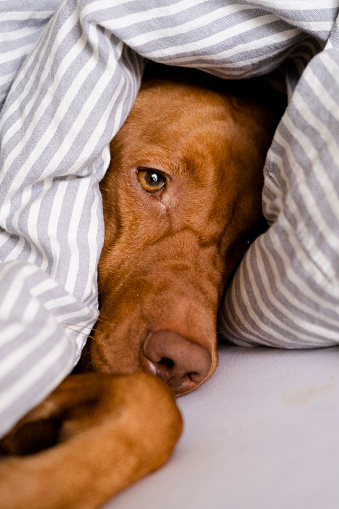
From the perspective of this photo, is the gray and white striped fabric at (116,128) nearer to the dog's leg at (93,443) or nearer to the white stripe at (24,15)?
the white stripe at (24,15)

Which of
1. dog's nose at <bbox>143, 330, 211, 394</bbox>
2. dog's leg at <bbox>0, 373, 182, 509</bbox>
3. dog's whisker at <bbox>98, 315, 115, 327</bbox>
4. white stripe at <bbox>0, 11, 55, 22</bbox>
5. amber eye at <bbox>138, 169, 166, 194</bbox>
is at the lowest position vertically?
dog's whisker at <bbox>98, 315, 115, 327</bbox>

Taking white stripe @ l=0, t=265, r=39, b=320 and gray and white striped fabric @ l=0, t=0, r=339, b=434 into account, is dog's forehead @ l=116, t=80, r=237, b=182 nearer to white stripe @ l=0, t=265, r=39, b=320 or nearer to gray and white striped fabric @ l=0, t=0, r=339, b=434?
gray and white striped fabric @ l=0, t=0, r=339, b=434

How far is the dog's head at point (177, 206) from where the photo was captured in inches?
55.4

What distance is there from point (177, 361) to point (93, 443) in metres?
0.40

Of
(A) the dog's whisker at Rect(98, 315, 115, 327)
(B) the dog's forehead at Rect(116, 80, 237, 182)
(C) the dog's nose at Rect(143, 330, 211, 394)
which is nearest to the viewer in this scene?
(C) the dog's nose at Rect(143, 330, 211, 394)

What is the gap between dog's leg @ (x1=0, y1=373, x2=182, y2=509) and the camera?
78 cm

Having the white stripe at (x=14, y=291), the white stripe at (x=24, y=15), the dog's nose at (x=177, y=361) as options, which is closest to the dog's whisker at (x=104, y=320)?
the dog's nose at (x=177, y=361)

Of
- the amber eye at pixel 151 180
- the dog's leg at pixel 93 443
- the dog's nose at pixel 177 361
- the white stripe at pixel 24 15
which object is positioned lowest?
the dog's nose at pixel 177 361

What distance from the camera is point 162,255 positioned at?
1.53m

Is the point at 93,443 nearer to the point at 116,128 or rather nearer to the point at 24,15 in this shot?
the point at 116,128

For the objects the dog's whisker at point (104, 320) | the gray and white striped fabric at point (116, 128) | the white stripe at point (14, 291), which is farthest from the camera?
the dog's whisker at point (104, 320)

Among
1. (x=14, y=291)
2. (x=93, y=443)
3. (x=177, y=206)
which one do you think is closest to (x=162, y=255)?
(x=177, y=206)

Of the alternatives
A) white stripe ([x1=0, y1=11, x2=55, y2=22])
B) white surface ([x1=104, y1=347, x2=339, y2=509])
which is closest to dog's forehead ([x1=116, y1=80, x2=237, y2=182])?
white stripe ([x1=0, y1=11, x2=55, y2=22])

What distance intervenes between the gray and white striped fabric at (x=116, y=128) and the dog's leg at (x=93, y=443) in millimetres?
113
